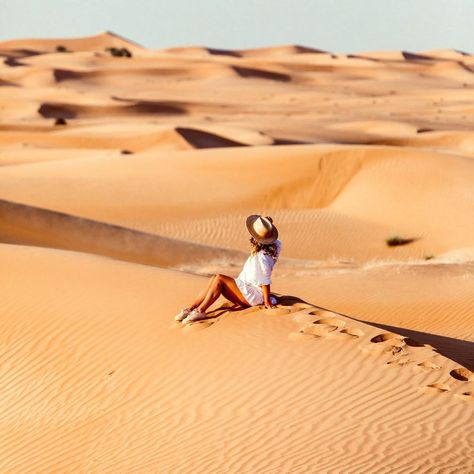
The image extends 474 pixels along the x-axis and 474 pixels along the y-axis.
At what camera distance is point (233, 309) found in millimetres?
10258

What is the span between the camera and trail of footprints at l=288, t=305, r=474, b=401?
8383mm

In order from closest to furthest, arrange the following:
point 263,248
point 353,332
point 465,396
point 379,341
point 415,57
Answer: point 465,396 < point 379,341 < point 353,332 < point 263,248 < point 415,57

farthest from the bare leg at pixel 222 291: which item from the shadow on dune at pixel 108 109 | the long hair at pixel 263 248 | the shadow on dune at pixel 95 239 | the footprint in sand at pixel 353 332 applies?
the shadow on dune at pixel 108 109

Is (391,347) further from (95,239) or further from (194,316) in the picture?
(95,239)

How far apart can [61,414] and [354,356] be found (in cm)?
249

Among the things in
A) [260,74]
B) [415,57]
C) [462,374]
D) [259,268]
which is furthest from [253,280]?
[415,57]

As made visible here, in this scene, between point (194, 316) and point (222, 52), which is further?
point (222, 52)

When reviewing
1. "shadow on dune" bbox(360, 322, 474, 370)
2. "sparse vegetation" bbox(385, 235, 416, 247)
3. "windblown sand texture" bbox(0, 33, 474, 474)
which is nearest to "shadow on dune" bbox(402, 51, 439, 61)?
"windblown sand texture" bbox(0, 33, 474, 474)

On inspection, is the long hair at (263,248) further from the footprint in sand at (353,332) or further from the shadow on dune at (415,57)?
the shadow on dune at (415,57)

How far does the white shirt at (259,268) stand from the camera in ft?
31.6

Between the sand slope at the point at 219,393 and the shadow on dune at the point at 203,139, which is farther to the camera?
the shadow on dune at the point at 203,139

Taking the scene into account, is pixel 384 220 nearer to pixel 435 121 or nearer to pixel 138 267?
pixel 138 267

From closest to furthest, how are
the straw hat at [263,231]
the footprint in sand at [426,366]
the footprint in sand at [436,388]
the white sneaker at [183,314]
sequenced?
the footprint in sand at [436,388]
the footprint in sand at [426,366]
the straw hat at [263,231]
the white sneaker at [183,314]

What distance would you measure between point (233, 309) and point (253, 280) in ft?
1.89
